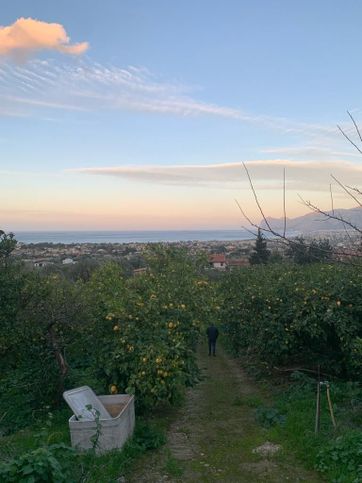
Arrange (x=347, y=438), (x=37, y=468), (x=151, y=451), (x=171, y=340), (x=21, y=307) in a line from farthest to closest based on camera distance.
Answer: (x=21, y=307), (x=171, y=340), (x=151, y=451), (x=347, y=438), (x=37, y=468)

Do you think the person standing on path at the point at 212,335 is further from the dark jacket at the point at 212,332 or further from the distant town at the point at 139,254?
the distant town at the point at 139,254

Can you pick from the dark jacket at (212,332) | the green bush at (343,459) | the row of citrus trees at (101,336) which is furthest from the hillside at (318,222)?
the dark jacket at (212,332)

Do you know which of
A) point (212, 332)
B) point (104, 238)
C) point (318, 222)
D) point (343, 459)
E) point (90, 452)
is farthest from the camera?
point (104, 238)

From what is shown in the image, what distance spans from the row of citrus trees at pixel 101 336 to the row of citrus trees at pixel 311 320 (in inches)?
70.5

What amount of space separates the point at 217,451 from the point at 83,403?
Answer: 1978mm

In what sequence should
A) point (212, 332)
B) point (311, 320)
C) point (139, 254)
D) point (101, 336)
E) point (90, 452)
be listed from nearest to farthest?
point (90, 452) → point (101, 336) → point (311, 320) → point (212, 332) → point (139, 254)

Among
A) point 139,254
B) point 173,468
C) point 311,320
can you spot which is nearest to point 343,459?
point 173,468

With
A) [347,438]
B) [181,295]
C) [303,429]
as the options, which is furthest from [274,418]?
[181,295]

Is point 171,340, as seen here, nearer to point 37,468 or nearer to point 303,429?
point 303,429

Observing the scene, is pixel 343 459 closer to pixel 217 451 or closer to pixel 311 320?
pixel 217 451

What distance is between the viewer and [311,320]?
387 inches

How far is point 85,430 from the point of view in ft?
20.1

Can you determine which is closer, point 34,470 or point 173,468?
point 34,470

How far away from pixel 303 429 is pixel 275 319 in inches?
141
